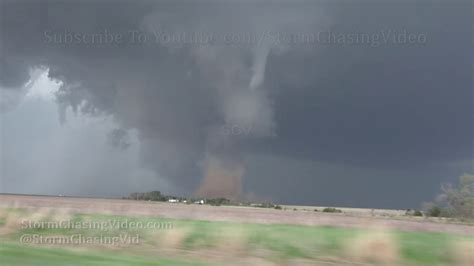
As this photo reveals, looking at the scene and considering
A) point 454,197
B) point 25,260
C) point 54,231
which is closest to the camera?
point 25,260

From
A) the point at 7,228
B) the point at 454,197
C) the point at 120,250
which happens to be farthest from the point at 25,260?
the point at 454,197

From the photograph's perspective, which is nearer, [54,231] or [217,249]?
[217,249]

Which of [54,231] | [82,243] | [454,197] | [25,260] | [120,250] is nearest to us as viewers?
[25,260]

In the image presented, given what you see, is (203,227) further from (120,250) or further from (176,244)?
(120,250)

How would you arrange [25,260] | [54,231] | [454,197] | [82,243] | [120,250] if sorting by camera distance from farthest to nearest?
[454,197] → [54,231] → [82,243] → [120,250] → [25,260]

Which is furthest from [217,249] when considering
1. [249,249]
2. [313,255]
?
[313,255]

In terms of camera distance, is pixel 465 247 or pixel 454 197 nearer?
pixel 465 247

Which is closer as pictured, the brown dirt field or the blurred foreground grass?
the blurred foreground grass

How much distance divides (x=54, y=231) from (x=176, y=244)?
7.33m

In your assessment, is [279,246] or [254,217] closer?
[279,246]

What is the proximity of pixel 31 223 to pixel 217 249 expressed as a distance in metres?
10.8

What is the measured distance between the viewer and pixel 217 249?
22.0m

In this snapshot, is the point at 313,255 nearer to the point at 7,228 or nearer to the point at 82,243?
the point at 82,243

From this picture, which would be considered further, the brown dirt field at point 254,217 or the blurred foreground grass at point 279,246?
the brown dirt field at point 254,217
